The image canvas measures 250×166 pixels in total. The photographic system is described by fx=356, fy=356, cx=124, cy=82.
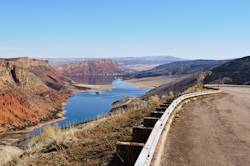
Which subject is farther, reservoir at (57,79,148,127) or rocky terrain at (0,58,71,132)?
rocky terrain at (0,58,71,132)

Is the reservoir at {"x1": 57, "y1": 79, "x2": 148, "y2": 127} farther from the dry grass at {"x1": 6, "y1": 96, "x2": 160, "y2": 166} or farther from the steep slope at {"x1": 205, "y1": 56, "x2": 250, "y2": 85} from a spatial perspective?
the dry grass at {"x1": 6, "y1": 96, "x2": 160, "y2": 166}

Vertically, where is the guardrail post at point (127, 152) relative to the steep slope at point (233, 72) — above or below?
above

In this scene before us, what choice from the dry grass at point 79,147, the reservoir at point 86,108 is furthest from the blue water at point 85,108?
the dry grass at point 79,147

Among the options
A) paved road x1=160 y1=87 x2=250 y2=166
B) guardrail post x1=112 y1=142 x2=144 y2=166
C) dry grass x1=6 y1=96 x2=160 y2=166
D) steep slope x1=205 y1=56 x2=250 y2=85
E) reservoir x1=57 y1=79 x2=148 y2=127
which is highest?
guardrail post x1=112 y1=142 x2=144 y2=166

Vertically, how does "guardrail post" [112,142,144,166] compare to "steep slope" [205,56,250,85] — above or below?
above

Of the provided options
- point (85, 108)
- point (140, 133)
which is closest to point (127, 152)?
point (140, 133)

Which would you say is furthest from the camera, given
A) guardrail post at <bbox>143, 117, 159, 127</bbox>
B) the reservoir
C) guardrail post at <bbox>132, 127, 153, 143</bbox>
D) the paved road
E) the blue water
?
the reservoir

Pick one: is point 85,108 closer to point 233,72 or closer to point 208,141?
point 233,72

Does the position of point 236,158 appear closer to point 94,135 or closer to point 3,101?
point 94,135

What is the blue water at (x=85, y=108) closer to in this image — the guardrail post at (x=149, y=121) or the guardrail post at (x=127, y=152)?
the guardrail post at (x=149, y=121)

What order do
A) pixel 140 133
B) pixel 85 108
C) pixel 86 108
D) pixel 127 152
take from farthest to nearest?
pixel 85 108, pixel 86 108, pixel 140 133, pixel 127 152

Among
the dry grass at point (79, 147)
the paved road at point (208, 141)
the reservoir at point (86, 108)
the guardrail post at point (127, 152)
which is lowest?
the reservoir at point (86, 108)

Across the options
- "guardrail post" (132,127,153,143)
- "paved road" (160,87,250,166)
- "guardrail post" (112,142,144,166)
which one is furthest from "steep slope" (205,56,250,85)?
"guardrail post" (112,142,144,166)

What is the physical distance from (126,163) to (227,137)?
3468mm
